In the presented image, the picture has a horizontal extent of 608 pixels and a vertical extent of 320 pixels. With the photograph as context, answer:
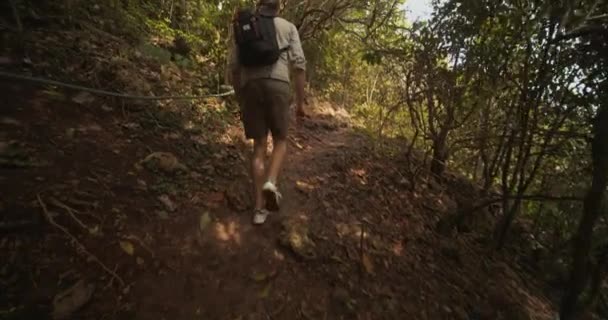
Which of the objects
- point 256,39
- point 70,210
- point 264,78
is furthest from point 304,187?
point 70,210

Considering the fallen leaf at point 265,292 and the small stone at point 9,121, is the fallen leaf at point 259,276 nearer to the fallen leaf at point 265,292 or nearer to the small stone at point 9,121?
the fallen leaf at point 265,292

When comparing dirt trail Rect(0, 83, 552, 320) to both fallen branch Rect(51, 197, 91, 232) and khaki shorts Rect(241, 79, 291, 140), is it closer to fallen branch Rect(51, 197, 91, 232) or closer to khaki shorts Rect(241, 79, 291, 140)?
fallen branch Rect(51, 197, 91, 232)

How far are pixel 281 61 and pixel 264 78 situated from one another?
23 centimetres

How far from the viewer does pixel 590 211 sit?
7.77 ft

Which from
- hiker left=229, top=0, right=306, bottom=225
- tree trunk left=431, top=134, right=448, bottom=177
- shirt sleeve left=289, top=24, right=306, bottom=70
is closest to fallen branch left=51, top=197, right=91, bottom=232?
hiker left=229, top=0, right=306, bottom=225

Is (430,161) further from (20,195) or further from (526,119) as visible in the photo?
(20,195)

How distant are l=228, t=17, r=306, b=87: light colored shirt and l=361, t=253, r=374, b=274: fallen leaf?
5.61 ft

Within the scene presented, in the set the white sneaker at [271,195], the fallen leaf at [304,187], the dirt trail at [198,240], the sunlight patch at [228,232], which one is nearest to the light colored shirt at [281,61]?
the white sneaker at [271,195]

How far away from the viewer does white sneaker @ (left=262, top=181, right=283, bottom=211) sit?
9.41ft

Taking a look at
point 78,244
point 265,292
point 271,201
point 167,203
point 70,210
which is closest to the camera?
point 78,244

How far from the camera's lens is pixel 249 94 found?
286cm

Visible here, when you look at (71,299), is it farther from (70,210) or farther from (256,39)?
(256,39)

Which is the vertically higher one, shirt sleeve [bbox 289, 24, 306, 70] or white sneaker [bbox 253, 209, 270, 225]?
shirt sleeve [bbox 289, 24, 306, 70]

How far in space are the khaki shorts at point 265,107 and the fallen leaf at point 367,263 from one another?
4.29ft
